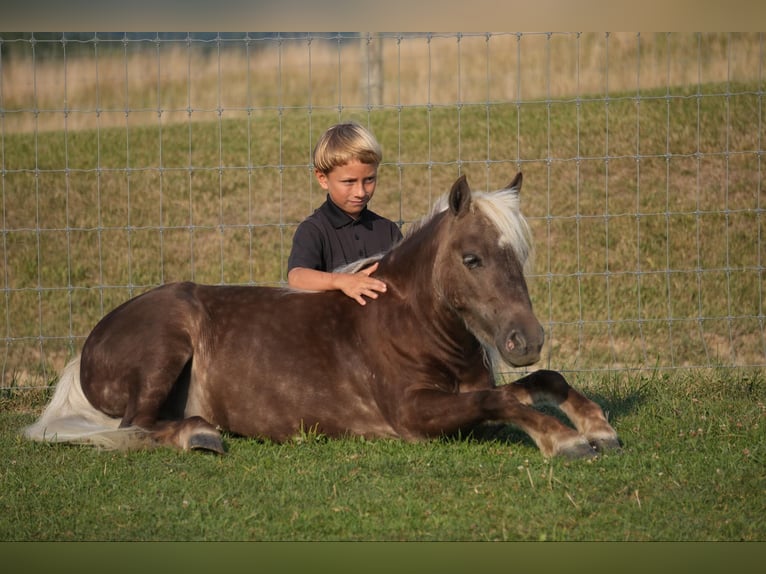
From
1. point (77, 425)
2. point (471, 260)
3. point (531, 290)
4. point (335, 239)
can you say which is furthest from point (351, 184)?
point (531, 290)

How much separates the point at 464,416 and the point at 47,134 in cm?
1240

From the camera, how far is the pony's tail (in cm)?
589

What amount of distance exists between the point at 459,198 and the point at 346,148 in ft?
3.92

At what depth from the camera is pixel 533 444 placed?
19.2 feet

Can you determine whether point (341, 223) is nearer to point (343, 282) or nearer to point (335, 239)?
point (335, 239)

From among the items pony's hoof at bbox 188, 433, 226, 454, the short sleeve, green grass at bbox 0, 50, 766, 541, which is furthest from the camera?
the short sleeve

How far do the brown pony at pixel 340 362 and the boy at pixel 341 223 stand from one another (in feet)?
0.47

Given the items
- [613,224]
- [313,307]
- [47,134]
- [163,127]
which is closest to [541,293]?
[613,224]

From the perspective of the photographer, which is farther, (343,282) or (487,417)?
(343,282)

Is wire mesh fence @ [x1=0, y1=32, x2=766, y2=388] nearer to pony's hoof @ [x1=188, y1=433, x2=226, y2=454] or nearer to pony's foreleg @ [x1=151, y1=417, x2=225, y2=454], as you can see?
pony's foreleg @ [x1=151, y1=417, x2=225, y2=454]

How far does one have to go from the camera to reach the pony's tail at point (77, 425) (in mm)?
5891

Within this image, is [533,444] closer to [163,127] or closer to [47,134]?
[163,127]

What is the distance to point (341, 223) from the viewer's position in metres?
6.72

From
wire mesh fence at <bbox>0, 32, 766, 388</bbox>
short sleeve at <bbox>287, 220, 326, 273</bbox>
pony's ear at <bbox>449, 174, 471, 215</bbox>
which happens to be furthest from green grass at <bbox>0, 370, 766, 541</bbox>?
wire mesh fence at <bbox>0, 32, 766, 388</bbox>
